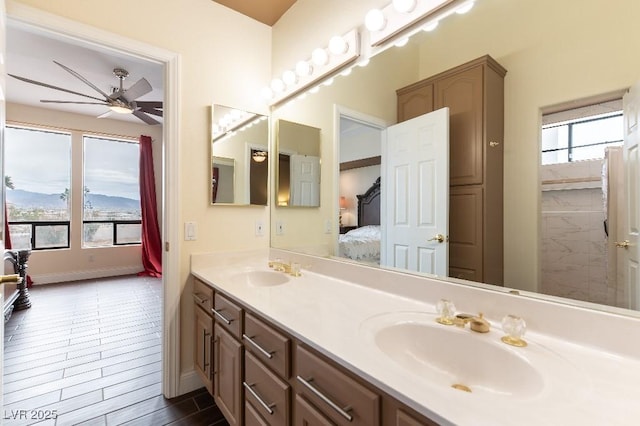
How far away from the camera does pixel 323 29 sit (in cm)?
177

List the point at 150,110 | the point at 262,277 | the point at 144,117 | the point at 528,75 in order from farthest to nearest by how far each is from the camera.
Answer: the point at 144,117 < the point at 150,110 < the point at 262,277 < the point at 528,75

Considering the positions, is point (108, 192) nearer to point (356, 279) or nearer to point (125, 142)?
point (125, 142)

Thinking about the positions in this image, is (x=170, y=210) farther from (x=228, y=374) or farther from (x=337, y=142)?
(x=337, y=142)

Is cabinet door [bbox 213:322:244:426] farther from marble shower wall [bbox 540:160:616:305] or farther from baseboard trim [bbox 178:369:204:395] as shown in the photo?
marble shower wall [bbox 540:160:616:305]

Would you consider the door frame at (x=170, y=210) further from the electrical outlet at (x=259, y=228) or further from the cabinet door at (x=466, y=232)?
the cabinet door at (x=466, y=232)

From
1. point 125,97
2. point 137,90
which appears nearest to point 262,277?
point 137,90

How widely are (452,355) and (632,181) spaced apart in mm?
702

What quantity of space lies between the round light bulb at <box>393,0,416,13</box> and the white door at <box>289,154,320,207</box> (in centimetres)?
97

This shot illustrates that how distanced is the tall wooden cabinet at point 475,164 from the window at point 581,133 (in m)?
0.15

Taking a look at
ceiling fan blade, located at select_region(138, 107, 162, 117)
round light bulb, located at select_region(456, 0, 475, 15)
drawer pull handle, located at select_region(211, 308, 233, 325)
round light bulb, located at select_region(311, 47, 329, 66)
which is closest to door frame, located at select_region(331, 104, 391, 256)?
round light bulb, located at select_region(311, 47, 329, 66)

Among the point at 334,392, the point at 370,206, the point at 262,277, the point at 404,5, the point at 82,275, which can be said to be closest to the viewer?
the point at 334,392

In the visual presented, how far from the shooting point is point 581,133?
87cm

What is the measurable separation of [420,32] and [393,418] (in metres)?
1.43

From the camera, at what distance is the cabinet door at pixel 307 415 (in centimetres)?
83
